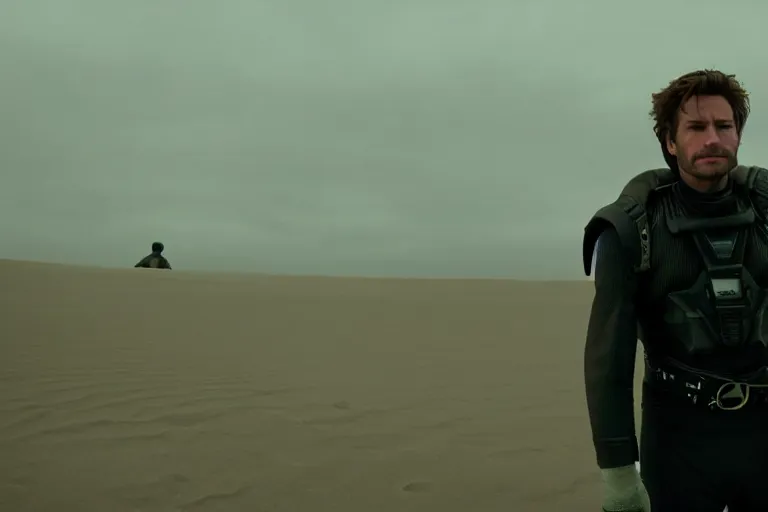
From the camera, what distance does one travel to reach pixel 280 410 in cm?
471

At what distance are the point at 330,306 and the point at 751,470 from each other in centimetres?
898

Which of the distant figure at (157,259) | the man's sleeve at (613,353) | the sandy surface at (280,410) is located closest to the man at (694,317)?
the man's sleeve at (613,353)

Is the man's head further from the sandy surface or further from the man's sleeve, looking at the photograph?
the sandy surface

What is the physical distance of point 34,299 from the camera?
9.02m

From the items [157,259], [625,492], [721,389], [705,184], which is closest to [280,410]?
[625,492]

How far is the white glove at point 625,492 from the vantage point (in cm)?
168

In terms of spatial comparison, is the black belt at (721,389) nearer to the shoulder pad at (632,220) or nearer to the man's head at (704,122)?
the shoulder pad at (632,220)

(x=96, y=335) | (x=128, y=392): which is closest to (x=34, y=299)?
(x=96, y=335)

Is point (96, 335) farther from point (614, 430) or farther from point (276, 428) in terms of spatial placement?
point (614, 430)

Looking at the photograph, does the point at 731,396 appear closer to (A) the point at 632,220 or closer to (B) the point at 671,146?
(A) the point at 632,220

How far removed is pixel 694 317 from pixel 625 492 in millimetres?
497

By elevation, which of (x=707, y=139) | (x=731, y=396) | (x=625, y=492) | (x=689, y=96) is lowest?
(x=625, y=492)

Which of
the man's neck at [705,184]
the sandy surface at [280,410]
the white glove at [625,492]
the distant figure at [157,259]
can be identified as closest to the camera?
the white glove at [625,492]

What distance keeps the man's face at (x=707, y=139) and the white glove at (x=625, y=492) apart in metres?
0.82
